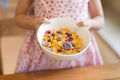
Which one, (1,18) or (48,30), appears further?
(1,18)

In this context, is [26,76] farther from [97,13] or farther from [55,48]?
[97,13]

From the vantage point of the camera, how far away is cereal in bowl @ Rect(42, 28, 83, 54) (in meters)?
0.49

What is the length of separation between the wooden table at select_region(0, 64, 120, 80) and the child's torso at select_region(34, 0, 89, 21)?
0.52 feet

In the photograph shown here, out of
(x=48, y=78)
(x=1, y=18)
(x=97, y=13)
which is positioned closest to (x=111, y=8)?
(x=97, y=13)

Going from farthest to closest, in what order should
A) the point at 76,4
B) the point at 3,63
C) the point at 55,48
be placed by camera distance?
the point at 3,63 < the point at 76,4 < the point at 55,48

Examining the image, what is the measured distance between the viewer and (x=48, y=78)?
1.65ft

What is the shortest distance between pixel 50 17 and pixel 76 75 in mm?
181

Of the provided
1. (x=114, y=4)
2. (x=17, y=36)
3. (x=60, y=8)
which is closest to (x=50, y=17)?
(x=60, y=8)

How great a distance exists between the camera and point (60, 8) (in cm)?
60

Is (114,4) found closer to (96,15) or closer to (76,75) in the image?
(96,15)

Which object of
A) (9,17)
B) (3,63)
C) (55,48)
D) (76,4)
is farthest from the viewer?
(9,17)

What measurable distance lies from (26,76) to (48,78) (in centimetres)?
5

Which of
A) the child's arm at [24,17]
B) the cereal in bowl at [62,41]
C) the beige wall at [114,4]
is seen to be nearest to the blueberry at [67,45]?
the cereal in bowl at [62,41]

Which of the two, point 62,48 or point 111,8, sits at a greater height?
point 111,8
